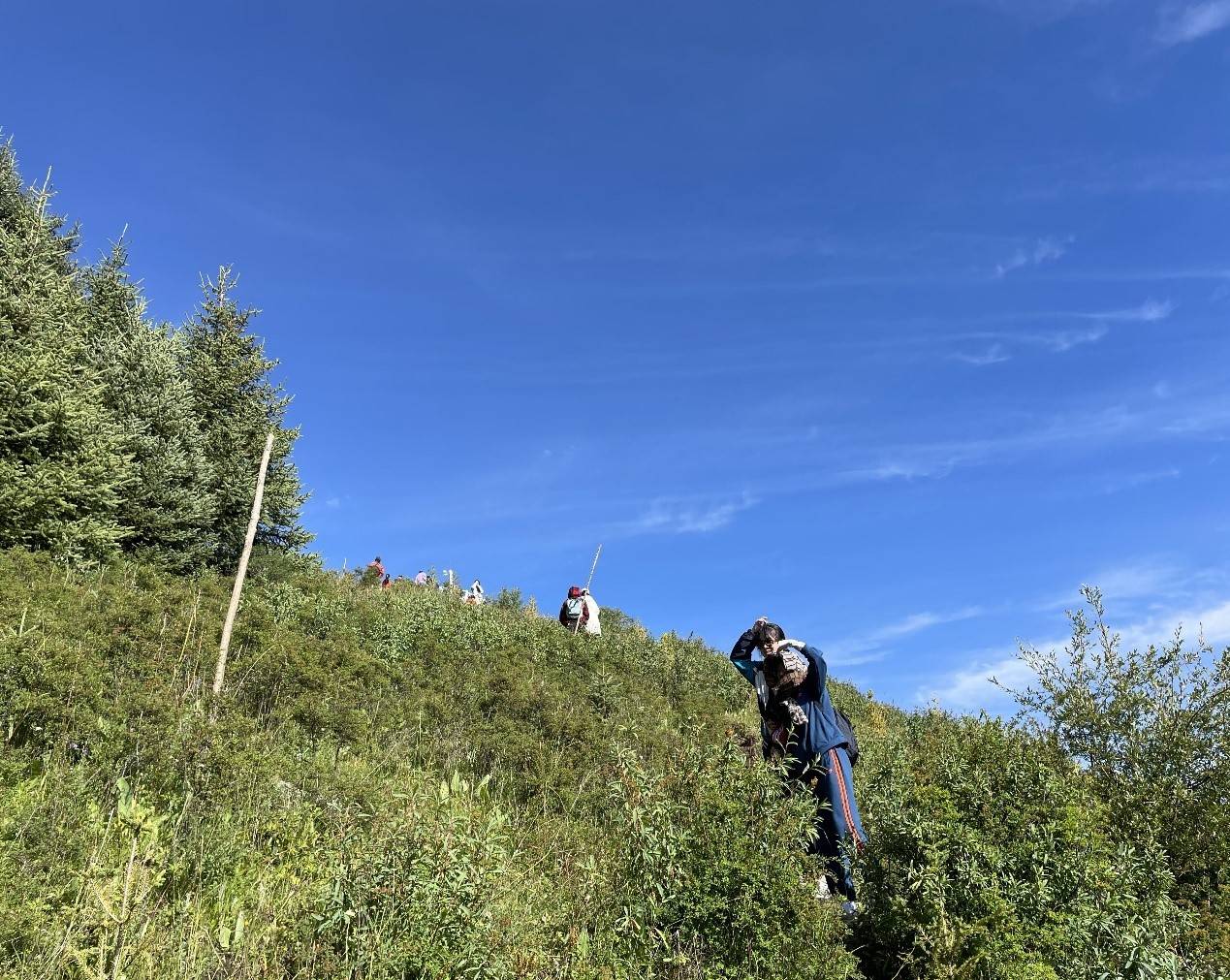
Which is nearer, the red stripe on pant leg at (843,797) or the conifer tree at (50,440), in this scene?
the red stripe on pant leg at (843,797)

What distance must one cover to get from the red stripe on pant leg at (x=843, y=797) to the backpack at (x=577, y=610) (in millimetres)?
13982

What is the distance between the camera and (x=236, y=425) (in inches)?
699

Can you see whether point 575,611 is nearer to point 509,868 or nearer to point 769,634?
point 769,634

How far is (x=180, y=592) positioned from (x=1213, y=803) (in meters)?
13.5

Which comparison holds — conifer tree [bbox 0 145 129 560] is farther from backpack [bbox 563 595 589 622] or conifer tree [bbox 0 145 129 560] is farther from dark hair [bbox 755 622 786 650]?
dark hair [bbox 755 622 786 650]

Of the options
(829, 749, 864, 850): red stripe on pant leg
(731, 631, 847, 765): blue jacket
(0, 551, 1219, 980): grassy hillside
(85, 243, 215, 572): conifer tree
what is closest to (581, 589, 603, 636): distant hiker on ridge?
Result: (85, 243, 215, 572): conifer tree

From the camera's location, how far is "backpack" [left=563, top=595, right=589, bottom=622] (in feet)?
61.9

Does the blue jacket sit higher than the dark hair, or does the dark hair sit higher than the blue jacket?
the dark hair

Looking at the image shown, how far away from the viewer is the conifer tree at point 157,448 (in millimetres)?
13812

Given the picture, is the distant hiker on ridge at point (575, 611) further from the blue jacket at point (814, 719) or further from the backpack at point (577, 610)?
the blue jacket at point (814, 719)

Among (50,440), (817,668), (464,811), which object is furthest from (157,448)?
(817,668)

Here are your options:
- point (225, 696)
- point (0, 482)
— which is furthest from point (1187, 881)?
point (0, 482)

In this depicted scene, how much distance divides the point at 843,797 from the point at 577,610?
47.3 feet

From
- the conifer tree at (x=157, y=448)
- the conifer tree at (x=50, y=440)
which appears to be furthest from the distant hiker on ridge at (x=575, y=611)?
the conifer tree at (x=50, y=440)
